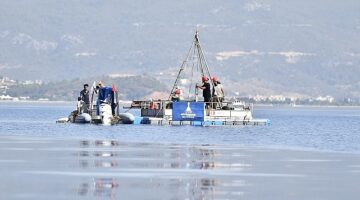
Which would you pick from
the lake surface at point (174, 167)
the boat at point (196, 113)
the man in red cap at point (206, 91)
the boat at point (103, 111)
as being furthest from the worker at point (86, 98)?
the lake surface at point (174, 167)

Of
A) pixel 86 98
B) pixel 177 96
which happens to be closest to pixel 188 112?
pixel 177 96

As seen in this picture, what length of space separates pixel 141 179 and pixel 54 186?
117 inches

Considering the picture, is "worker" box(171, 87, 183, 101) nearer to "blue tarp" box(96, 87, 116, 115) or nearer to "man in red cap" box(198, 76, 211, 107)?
"man in red cap" box(198, 76, 211, 107)

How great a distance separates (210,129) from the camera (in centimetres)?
7381

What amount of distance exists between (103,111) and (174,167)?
3810cm

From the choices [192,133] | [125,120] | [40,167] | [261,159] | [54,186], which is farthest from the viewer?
[125,120]

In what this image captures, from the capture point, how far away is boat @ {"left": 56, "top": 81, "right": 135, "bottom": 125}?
78.1 metres

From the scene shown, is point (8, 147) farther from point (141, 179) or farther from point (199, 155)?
point (141, 179)

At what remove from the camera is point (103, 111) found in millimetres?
78438

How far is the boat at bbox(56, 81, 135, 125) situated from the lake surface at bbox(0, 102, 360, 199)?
14176 mm

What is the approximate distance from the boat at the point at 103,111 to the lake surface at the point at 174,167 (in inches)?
558

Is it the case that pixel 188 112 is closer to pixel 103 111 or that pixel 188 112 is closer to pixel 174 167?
pixel 103 111

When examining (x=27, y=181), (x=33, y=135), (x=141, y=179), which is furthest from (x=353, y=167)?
(x=33, y=135)

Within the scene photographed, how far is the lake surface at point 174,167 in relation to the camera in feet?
110
